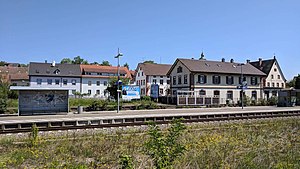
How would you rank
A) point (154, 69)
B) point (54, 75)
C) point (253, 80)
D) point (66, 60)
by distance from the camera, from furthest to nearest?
point (66, 60) < point (154, 69) < point (54, 75) < point (253, 80)

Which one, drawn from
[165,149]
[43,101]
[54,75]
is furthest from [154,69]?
[165,149]

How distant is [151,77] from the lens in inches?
2653

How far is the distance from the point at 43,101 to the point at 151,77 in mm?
41459

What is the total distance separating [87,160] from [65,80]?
61.4 m

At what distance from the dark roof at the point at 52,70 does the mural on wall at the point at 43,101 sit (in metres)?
39.3

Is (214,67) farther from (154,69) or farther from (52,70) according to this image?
(52,70)

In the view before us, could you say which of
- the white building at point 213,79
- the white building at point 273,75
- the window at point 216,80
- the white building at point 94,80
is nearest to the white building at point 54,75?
the white building at point 94,80

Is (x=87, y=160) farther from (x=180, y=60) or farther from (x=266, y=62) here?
(x=266, y=62)

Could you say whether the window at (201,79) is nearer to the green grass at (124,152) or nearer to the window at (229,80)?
the window at (229,80)

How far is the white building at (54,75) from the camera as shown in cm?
6412

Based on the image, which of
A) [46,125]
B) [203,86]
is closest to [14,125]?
[46,125]

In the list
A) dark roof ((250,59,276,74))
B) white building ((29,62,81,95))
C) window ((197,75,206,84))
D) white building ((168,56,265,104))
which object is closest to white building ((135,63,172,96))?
white building ((168,56,265,104))

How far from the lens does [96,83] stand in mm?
71375

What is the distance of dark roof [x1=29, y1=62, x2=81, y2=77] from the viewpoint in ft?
212
